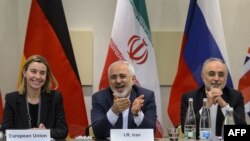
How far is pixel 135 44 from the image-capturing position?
4402 millimetres

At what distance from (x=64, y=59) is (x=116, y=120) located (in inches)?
57.5

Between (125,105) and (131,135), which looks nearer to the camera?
(131,135)

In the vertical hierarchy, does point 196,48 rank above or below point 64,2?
below

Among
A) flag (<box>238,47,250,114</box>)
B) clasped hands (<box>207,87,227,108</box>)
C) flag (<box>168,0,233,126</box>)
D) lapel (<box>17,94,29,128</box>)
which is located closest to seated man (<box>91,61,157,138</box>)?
clasped hands (<box>207,87,227,108</box>)

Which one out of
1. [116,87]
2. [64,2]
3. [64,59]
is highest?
[64,2]

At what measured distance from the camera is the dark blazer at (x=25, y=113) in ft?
11.3

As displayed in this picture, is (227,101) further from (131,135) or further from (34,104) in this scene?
(34,104)

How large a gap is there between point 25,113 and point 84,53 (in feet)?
4.85

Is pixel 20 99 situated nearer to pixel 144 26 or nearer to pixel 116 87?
pixel 116 87

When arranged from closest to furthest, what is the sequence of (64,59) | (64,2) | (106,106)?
(106,106), (64,59), (64,2)

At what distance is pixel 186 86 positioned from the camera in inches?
176

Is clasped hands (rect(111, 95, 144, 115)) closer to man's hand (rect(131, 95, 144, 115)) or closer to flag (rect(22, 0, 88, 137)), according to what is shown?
man's hand (rect(131, 95, 144, 115))

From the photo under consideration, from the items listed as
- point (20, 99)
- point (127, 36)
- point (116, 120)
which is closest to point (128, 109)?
point (116, 120)

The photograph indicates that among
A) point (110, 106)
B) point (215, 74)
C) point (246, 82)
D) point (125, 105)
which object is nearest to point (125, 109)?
point (125, 105)
